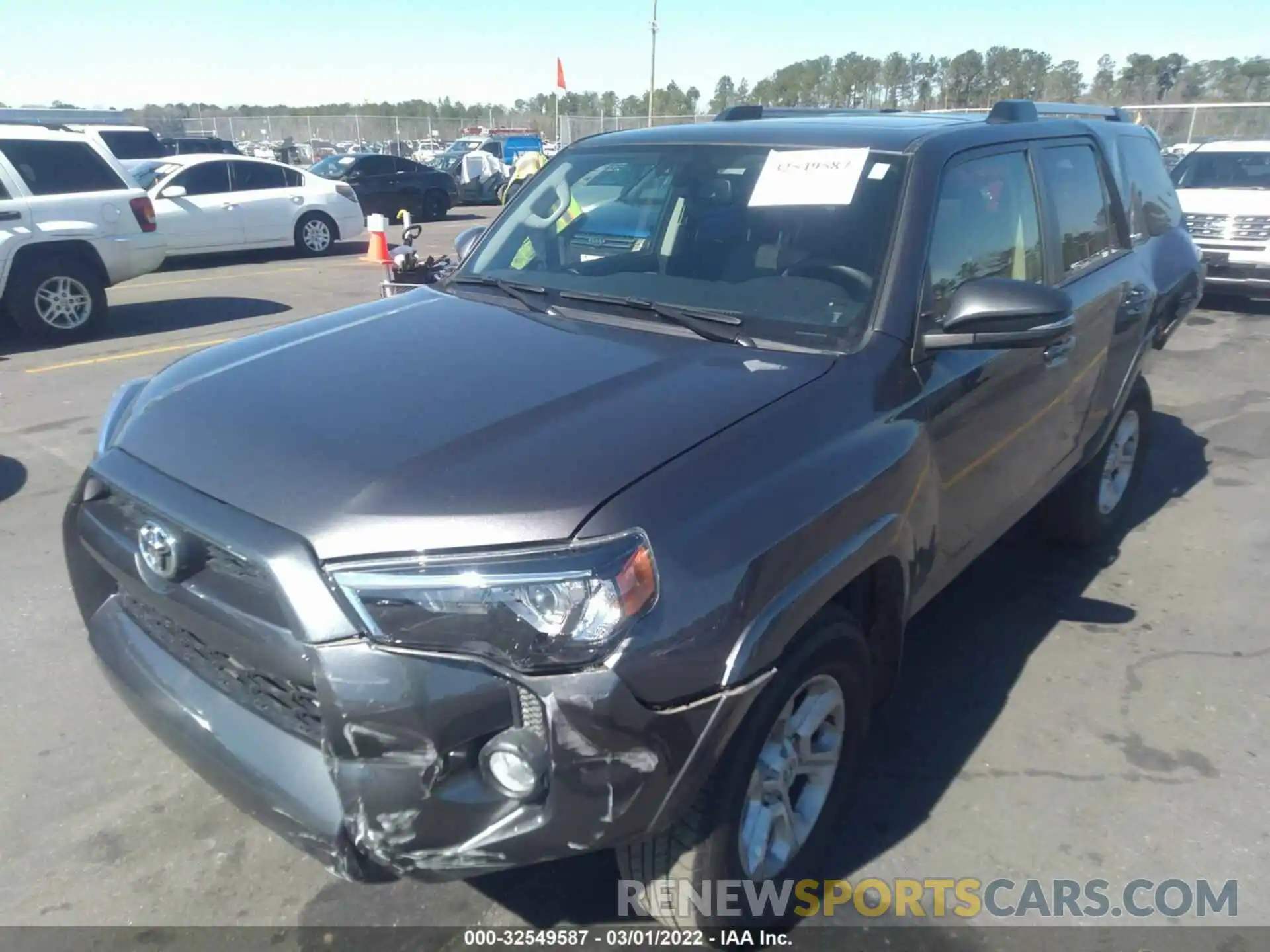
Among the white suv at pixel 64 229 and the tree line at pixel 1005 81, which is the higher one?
the tree line at pixel 1005 81

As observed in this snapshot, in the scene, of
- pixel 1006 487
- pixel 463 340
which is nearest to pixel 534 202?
pixel 463 340

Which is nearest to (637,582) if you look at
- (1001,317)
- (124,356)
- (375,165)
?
(1001,317)

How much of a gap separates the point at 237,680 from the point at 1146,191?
4720 millimetres

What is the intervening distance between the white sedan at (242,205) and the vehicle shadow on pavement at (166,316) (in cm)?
214

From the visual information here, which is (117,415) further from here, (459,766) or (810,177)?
(810,177)

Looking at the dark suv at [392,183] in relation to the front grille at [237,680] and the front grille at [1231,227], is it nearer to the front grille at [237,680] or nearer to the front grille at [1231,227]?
the front grille at [1231,227]

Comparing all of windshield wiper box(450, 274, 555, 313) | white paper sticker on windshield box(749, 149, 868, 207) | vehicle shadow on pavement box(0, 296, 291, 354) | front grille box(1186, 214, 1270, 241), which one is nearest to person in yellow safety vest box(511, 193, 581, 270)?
windshield wiper box(450, 274, 555, 313)

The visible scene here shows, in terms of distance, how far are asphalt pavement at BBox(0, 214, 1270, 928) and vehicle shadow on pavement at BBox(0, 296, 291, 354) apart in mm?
4357

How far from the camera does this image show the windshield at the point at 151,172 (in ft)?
44.8

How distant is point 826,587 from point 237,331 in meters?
8.50

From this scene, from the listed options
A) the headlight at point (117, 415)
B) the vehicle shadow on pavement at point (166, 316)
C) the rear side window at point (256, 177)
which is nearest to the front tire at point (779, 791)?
the headlight at point (117, 415)

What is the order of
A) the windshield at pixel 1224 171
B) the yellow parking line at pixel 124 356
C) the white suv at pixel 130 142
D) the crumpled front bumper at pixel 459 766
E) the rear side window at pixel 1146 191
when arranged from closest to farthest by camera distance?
the crumpled front bumper at pixel 459 766 < the rear side window at pixel 1146 191 < the yellow parking line at pixel 124 356 < the windshield at pixel 1224 171 < the white suv at pixel 130 142

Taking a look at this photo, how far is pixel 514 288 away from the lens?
342cm

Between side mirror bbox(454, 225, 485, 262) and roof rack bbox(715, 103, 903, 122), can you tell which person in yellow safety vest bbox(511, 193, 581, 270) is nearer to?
side mirror bbox(454, 225, 485, 262)
